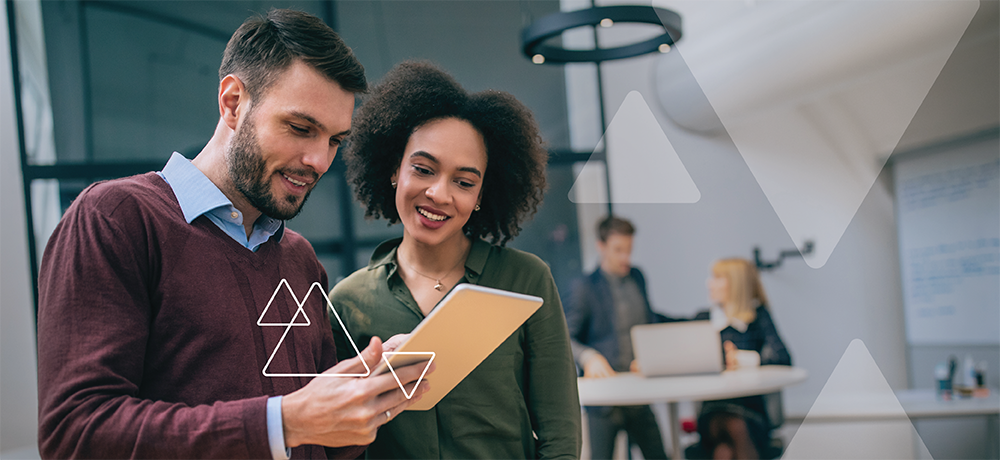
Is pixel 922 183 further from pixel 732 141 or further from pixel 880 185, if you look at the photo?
pixel 732 141

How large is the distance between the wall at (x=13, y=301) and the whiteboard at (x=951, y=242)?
6.22 m

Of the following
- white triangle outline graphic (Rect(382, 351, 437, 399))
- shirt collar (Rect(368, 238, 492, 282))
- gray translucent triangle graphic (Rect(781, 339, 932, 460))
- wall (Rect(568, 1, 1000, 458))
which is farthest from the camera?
wall (Rect(568, 1, 1000, 458))

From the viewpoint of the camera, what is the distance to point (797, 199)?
17.3 feet

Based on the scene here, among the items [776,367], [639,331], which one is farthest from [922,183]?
[639,331]

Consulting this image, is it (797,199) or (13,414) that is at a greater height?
(797,199)

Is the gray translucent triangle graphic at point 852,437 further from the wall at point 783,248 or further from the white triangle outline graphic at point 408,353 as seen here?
the white triangle outline graphic at point 408,353

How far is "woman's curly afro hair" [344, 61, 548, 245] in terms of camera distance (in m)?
1.70

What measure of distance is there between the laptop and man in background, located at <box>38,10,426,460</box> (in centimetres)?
257

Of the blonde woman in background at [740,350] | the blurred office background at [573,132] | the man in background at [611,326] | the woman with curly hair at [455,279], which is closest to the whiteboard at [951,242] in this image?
the blurred office background at [573,132]

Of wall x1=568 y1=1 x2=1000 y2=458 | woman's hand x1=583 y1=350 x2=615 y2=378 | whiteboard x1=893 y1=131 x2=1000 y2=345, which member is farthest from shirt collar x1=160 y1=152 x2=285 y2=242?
whiteboard x1=893 y1=131 x2=1000 y2=345

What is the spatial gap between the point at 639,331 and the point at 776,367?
108cm

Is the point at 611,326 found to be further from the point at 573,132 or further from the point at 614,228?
the point at 573,132

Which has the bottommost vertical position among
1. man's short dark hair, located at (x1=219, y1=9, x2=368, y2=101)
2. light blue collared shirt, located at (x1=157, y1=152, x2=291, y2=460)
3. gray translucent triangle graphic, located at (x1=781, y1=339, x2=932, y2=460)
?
gray translucent triangle graphic, located at (x1=781, y1=339, x2=932, y2=460)

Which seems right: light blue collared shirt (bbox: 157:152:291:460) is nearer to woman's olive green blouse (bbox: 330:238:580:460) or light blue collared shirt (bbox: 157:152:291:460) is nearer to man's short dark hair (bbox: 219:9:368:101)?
man's short dark hair (bbox: 219:9:368:101)
